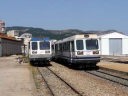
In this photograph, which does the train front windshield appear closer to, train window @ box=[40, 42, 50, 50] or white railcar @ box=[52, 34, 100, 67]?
white railcar @ box=[52, 34, 100, 67]

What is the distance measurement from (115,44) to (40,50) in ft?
161

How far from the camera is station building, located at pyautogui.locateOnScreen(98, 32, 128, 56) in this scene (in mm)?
86188

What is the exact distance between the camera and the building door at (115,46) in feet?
283

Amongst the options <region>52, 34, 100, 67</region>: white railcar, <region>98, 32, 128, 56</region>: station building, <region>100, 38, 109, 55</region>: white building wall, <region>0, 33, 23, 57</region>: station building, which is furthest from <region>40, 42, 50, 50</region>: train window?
<region>0, 33, 23, 57</region>: station building

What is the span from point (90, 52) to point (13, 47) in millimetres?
81706

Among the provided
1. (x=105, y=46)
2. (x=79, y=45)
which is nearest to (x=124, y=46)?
(x=105, y=46)

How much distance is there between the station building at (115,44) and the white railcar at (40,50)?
47.0 metres

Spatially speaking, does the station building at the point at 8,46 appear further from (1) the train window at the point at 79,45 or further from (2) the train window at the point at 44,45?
(1) the train window at the point at 79,45

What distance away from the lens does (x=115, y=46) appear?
3393 inches

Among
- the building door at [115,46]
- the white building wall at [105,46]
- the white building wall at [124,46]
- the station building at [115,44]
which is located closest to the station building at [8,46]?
the white building wall at [105,46]

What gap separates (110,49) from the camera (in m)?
86.9

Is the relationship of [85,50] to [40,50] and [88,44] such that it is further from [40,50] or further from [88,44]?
[40,50]

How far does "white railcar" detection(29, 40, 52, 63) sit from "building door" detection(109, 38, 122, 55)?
47877 mm

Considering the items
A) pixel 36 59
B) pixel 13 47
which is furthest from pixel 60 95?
pixel 13 47
